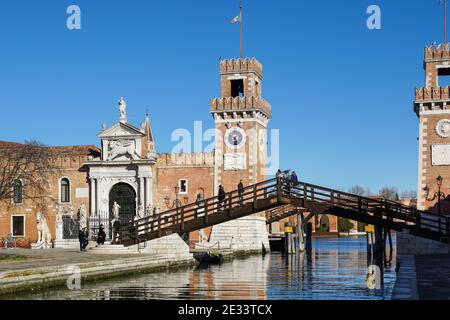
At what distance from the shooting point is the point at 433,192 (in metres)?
42.1

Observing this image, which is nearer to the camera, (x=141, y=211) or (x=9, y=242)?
(x=141, y=211)

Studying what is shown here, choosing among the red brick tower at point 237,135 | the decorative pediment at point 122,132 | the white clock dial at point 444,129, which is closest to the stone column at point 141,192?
the decorative pediment at point 122,132

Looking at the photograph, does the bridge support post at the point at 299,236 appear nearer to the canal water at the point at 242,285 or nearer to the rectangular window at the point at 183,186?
the rectangular window at the point at 183,186

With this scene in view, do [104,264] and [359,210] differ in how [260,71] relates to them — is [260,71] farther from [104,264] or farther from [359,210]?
[104,264]

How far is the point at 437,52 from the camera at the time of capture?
140 ft

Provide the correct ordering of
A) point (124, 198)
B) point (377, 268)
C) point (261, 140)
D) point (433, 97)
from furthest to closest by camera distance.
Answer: point (261, 140) → point (124, 198) → point (433, 97) → point (377, 268)

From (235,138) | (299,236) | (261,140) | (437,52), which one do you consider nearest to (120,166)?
(235,138)

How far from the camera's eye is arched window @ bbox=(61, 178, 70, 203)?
165 feet

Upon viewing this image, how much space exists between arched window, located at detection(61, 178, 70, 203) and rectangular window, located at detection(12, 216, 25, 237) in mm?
2882

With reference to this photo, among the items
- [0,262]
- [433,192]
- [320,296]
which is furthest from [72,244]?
[320,296]

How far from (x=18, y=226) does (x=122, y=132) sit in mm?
9158

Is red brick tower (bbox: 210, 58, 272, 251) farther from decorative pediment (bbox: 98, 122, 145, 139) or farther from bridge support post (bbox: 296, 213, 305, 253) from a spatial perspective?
decorative pediment (bbox: 98, 122, 145, 139)

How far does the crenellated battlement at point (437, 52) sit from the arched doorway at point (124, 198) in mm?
19283

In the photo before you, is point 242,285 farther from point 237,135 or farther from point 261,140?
point 261,140
